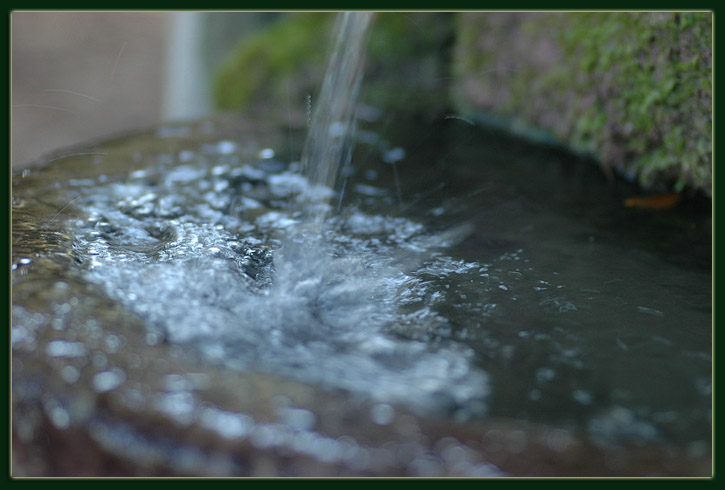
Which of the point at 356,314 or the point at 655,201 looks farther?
the point at 655,201

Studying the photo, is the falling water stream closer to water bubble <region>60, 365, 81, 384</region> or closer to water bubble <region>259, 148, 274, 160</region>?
water bubble <region>60, 365, 81, 384</region>

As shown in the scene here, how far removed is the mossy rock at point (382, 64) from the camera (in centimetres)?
423

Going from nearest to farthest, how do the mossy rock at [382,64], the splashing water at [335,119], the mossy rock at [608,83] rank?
1. the mossy rock at [608,83]
2. the splashing water at [335,119]
3. the mossy rock at [382,64]

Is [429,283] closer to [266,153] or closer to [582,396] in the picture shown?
[582,396]

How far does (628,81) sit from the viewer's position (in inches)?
108

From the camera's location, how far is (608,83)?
9.39 feet

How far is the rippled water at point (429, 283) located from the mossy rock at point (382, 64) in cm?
138

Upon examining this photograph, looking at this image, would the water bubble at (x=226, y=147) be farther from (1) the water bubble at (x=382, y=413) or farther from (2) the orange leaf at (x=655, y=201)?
(1) the water bubble at (x=382, y=413)

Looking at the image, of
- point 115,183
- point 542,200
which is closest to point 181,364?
point 115,183

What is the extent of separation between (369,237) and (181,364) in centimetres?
102

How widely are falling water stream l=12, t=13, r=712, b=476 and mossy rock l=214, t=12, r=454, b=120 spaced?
4.85ft

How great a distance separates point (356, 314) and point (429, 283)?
30 centimetres

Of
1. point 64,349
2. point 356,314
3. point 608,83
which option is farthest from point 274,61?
point 64,349

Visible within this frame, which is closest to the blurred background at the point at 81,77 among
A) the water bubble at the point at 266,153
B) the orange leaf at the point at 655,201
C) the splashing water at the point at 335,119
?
the splashing water at the point at 335,119
